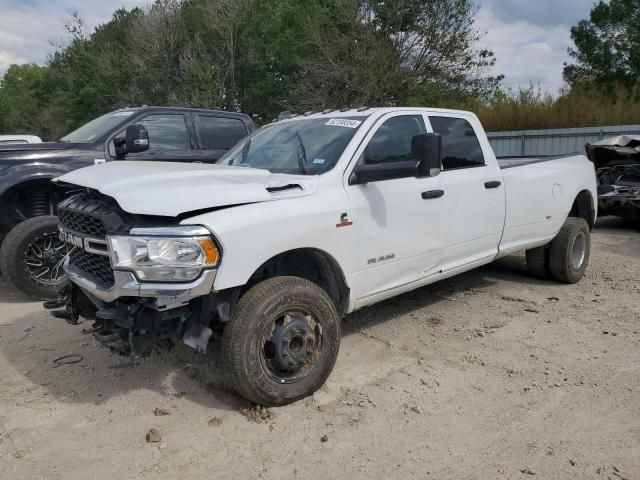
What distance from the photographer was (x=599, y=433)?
3.12 m

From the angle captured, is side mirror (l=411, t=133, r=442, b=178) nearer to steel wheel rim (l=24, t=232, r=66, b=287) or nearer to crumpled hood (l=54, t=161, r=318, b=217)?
crumpled hood (l=54, t=161, r=318, b=217)

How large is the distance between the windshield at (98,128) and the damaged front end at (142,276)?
336 cm

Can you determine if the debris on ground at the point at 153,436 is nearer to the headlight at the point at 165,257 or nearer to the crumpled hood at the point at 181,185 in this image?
the headlight at the point at 165,257

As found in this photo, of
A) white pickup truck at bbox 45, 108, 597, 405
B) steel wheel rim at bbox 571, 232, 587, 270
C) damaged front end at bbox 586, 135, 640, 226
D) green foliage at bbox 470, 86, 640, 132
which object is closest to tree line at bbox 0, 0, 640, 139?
green foliage at bbox 470, 86, 640, 132

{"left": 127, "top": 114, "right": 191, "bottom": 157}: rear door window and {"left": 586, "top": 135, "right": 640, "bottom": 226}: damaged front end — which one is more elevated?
{"left": 127, "top": 114, "right": 191, "bottom": 157}: rear door window

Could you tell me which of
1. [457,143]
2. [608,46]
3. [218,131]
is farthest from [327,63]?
[457,143]

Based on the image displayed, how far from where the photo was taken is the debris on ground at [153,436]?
3.13 m

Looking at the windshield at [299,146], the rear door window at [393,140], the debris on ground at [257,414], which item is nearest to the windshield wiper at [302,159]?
the windshield at [299,146]

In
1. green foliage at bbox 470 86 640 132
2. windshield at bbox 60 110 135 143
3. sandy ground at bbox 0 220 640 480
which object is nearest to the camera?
sandy ground at bbox 0 220 640 480

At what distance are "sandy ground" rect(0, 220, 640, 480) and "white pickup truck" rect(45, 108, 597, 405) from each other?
0.40 meters

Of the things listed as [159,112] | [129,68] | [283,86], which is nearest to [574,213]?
[159,112]

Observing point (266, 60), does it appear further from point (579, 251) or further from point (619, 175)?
point (579, 251)

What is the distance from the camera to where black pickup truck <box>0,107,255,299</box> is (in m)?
5.71

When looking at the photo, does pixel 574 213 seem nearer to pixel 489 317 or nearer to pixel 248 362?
pixel 489 317
